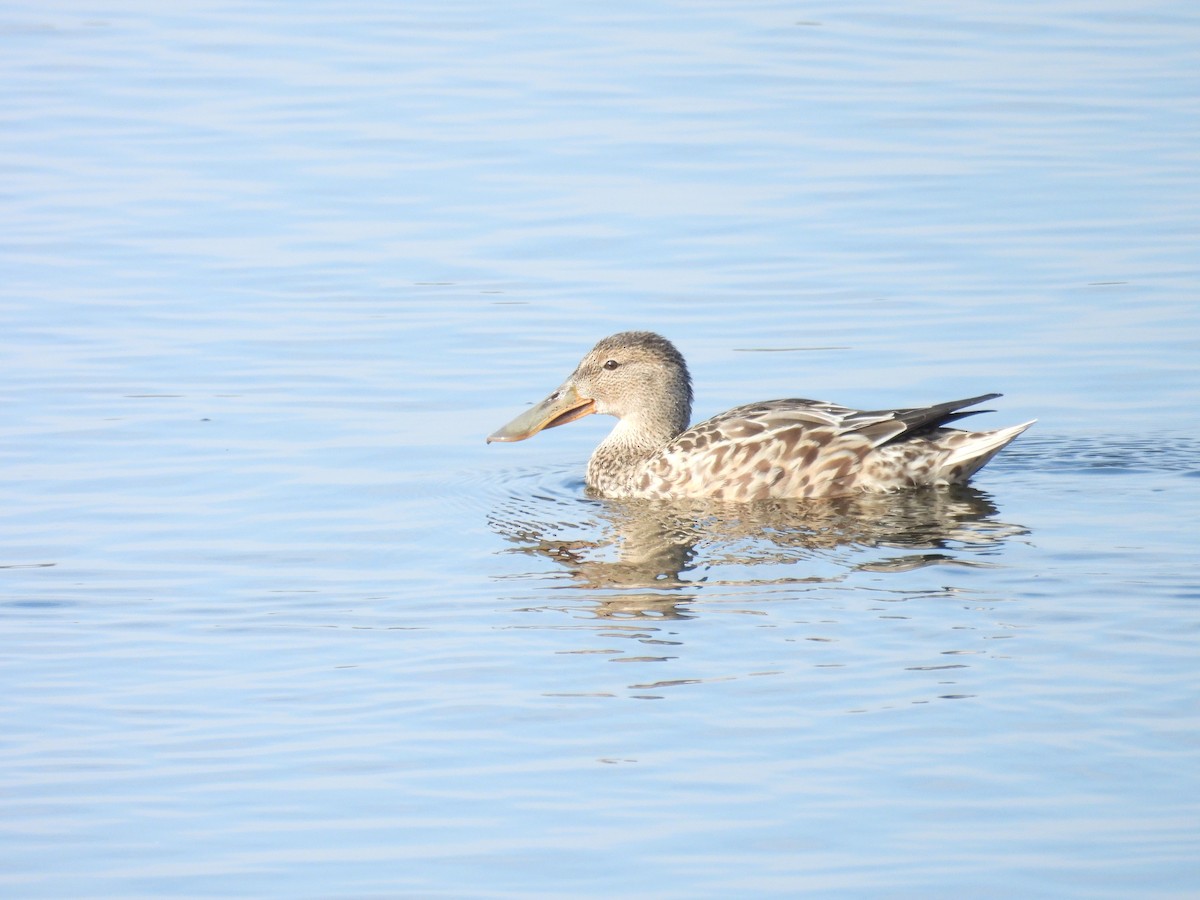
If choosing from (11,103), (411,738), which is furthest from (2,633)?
(11,103)

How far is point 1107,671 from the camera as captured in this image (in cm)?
720

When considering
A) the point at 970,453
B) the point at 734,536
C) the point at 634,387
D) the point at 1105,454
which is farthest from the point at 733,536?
the point at 1105,454

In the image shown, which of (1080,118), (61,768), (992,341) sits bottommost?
(61,768)

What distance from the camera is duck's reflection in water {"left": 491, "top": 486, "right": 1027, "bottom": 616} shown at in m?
8.88

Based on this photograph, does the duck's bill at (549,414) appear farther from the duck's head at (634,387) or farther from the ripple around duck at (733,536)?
the ripple around duck at (733,536)

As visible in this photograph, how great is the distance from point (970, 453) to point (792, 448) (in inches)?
34.2

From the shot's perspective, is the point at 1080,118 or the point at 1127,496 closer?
the point at 1127,496

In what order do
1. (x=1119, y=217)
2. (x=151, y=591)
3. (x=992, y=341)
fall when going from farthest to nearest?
(x=1119, y=217), (x=992, y=341), (x=151, y=591)

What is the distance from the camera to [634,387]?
1160 centimetres

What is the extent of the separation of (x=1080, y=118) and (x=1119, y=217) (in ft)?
9.72

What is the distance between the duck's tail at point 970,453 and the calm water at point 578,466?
0.53 ft

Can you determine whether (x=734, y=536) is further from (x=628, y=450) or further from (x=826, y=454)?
(x=628, y=450)

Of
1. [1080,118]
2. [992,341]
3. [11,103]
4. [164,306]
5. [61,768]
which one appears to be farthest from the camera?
[11,103]

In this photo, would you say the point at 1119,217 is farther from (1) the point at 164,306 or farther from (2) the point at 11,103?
(2) the point at 11,103
